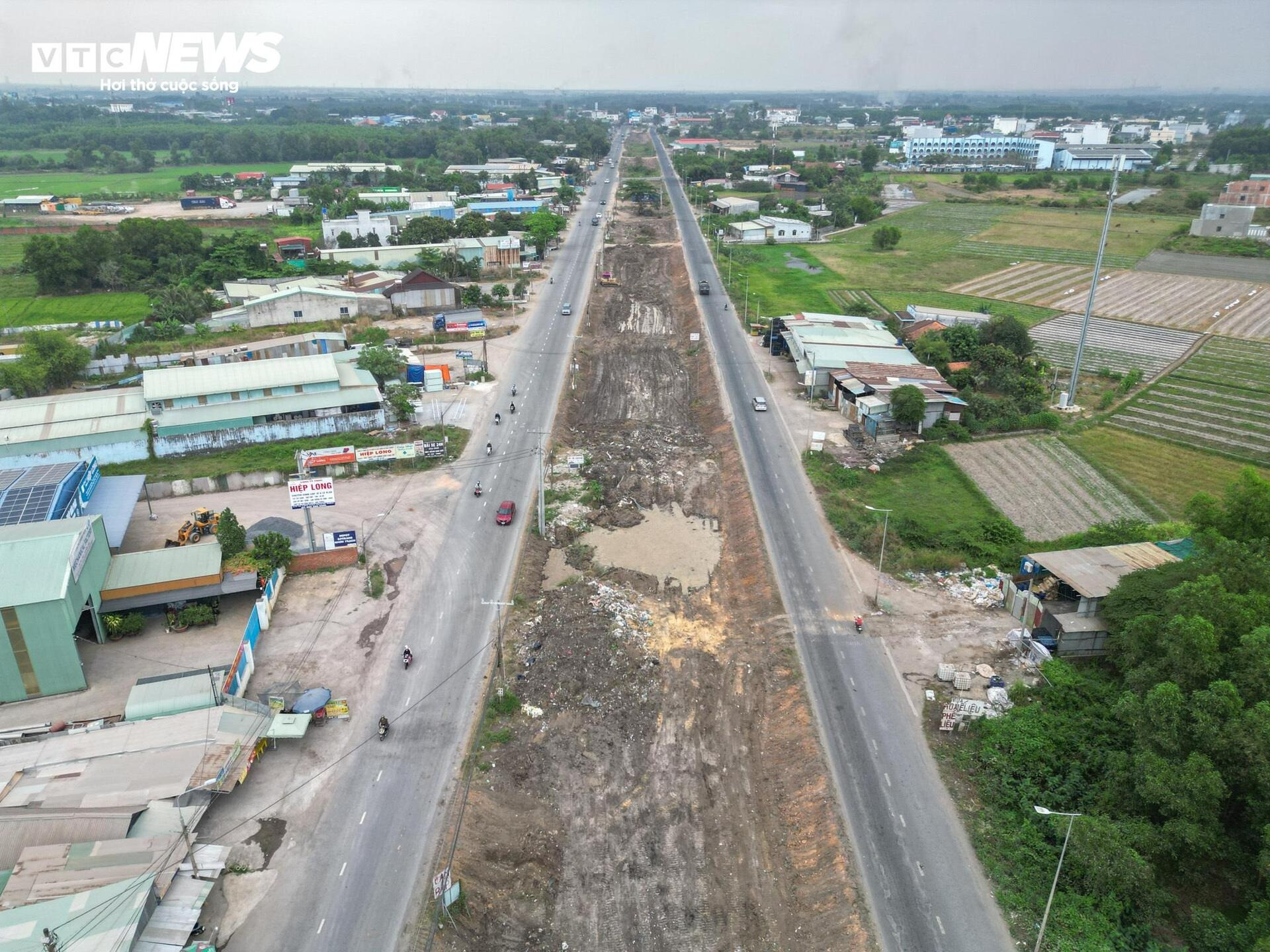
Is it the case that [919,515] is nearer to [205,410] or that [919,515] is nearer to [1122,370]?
[1122,370]

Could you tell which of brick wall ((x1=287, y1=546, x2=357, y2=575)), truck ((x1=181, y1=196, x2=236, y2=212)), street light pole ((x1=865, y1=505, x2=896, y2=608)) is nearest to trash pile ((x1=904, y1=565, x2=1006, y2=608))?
street light pole ((x1=865, y1=505, x2=896, y2=608))

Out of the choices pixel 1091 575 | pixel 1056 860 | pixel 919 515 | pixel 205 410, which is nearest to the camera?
pixel 1056 860

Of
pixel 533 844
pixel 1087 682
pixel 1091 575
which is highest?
pixel 1091 575

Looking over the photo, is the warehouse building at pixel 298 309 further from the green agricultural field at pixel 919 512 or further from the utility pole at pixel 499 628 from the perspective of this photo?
the utility pole at pixel 499 628

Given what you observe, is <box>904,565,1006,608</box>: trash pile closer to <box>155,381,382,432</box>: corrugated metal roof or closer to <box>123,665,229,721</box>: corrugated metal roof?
<box>123,665,229,721</box>: corrugated metal roof

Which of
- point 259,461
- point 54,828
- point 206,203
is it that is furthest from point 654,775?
point 206,203

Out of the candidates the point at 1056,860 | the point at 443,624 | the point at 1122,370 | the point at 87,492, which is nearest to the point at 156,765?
the point at 443,624
